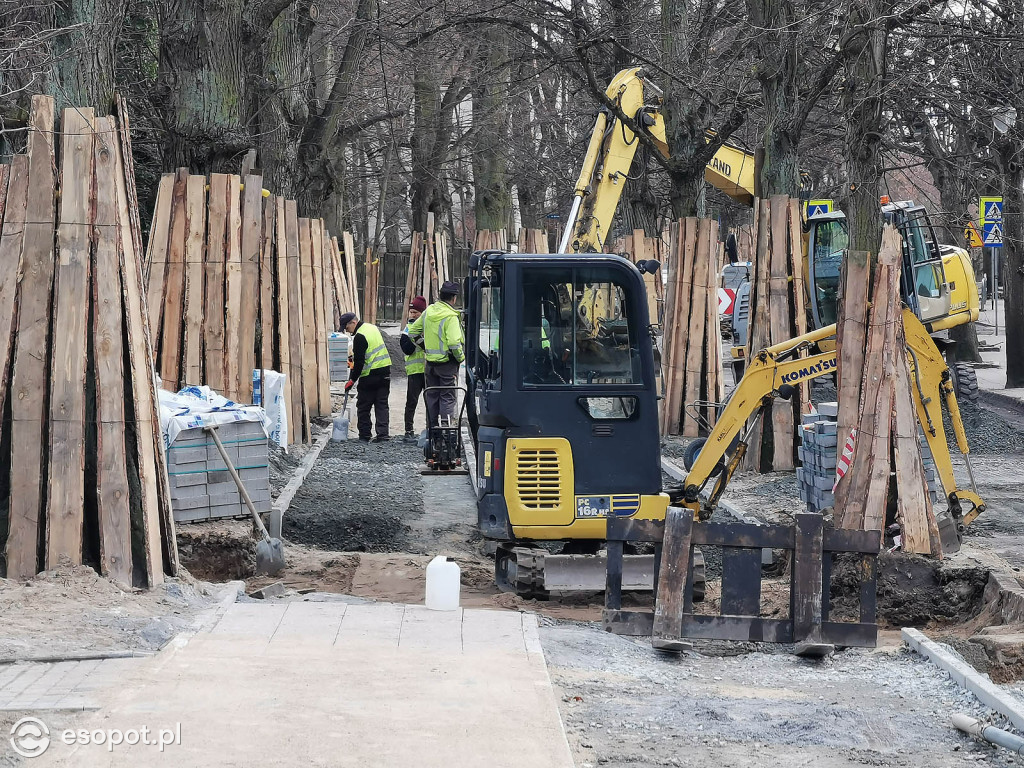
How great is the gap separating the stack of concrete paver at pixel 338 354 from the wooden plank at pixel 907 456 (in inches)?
628

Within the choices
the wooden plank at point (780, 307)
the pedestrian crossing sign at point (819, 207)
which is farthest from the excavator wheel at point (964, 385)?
the wooden plank at point (780, 307)

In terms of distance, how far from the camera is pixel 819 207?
19.5 meters

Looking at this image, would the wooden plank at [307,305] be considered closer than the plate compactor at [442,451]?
No

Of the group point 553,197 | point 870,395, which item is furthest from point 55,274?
point 553,197

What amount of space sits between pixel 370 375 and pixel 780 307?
578cm

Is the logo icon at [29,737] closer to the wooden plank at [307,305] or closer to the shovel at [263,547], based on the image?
the shovel at [263,547]

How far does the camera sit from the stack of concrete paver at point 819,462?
36.9ft

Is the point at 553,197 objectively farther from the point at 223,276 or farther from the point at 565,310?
the point at 565,310

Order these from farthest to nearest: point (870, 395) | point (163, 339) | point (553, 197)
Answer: point (553, 197) < point (163, 339) < point (870, 395)

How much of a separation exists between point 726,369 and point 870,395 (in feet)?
65.8

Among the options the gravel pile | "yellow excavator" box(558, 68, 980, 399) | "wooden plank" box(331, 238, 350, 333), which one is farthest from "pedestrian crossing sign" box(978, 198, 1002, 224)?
"wooden plank" box(331, 238, 350, 333)

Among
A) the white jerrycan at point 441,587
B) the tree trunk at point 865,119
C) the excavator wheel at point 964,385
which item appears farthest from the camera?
the excavator wheel at point 964,385

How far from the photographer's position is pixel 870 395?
974 centimetres

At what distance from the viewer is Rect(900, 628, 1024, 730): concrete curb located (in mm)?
6230
